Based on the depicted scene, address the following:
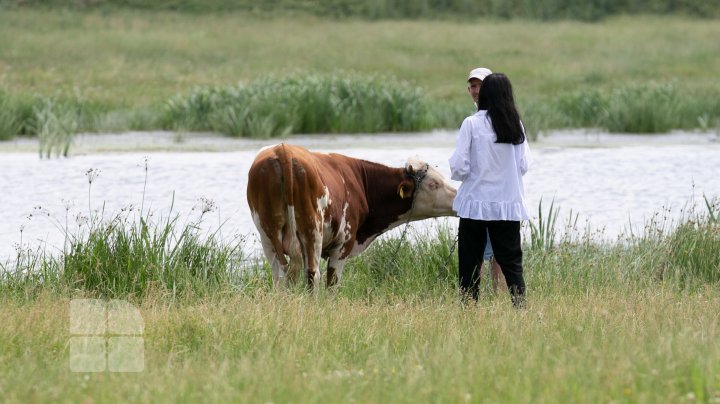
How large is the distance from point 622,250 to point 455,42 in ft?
85.9

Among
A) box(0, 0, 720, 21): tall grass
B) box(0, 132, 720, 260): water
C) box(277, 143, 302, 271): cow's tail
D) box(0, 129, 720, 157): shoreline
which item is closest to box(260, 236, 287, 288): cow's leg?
box(277, 143, 302, 271): cow's tail

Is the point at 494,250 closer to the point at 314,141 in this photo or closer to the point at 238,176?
the point at 238,176

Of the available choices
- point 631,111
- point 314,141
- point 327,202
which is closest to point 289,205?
point 327,202

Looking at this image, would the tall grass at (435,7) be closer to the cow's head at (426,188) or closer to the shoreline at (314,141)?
the shoreline at (314,141)

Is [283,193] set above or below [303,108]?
below

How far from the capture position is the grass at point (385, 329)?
4332 mm

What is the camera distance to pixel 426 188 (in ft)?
24.6

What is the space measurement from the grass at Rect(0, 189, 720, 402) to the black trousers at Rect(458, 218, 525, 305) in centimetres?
14

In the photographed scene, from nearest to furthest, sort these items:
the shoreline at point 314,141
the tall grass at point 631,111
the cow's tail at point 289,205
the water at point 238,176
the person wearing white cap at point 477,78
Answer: the cow's tail at point 289,205 → the person wearing white cap at point 477,78 → the water at point 238,176 → the shoreline at point 314,141 → the tall grass at point 631,111

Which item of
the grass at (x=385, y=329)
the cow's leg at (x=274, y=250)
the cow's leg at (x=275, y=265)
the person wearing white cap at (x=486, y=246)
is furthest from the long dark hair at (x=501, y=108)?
the cow's leg at (x=275, y=265)

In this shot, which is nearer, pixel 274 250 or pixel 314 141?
pixel 274 250

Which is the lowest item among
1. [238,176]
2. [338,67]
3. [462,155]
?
[238,176]

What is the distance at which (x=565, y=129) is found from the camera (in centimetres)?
2012

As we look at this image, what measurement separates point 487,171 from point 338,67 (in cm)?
2228
